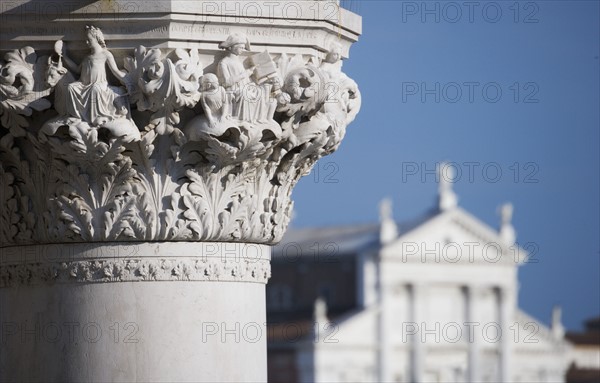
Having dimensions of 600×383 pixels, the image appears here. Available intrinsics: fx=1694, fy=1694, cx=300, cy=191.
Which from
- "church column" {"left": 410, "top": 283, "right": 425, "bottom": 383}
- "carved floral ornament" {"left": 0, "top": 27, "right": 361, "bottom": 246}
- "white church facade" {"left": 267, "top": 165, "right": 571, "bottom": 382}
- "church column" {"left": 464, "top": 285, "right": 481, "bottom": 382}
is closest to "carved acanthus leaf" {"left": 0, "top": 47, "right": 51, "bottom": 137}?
"carved floral ornament" {"left": 0, "top": 27, "right": 361, "bottom": 246}

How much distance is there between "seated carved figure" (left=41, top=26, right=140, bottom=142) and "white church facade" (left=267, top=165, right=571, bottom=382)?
56.5 m

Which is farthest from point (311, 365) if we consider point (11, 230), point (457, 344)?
point (11, 230)

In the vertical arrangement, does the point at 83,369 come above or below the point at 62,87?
below

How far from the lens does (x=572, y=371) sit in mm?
64312

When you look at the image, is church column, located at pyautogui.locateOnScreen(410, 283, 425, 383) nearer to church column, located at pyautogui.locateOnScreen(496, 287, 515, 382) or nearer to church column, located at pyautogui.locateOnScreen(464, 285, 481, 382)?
church column, located at pyautogui.locateOnScreen(464, 285, 481, 382)

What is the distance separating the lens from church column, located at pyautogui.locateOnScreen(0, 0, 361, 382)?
4023 mm

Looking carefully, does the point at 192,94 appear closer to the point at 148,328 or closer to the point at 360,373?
the point at 148,328

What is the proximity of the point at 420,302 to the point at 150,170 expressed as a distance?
61282 mm

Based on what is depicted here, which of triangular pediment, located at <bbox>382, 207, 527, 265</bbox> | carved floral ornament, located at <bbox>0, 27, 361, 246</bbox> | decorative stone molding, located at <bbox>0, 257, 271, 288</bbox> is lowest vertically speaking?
decorative stone molding, located at <bbox>0, 257, 271, 288</bbox>

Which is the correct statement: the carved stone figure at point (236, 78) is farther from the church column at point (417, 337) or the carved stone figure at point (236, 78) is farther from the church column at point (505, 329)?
the church column at point (505, 329)

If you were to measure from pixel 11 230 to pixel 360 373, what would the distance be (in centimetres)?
5775

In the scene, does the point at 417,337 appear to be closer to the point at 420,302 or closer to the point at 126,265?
the point at 420,302

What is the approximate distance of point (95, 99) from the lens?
3986mm

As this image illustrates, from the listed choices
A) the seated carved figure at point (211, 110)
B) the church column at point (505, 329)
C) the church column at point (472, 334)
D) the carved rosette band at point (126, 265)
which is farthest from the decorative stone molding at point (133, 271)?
the church column at point (505, 329)
